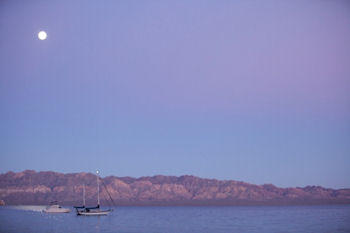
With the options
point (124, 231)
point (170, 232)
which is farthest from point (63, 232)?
point (170, 232)

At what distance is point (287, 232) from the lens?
270 feet

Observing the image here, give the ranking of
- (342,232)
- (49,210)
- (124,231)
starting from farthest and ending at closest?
(49,210)
(124,231)
(342,232)

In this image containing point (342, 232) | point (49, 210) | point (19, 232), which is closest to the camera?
point (19, 232)

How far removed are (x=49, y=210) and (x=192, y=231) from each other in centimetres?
10251

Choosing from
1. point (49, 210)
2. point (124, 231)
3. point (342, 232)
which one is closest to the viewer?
point (342, 232)

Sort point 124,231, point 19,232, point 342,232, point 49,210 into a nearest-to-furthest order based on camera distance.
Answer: point 19,232 < point 342,232 < point 124,231 < point 49,210

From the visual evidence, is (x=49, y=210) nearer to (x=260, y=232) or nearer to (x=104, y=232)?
(x=104, y=232)

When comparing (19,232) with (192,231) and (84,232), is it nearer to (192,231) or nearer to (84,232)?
(84,232)

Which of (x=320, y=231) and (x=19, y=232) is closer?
(x=19, y=232)

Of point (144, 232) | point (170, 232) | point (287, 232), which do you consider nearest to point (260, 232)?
point (287, 232)

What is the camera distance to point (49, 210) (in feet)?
566

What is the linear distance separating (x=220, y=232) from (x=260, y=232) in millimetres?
7739

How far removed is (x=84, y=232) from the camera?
83.5 meters

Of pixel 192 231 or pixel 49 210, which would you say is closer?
pixel 192 231
